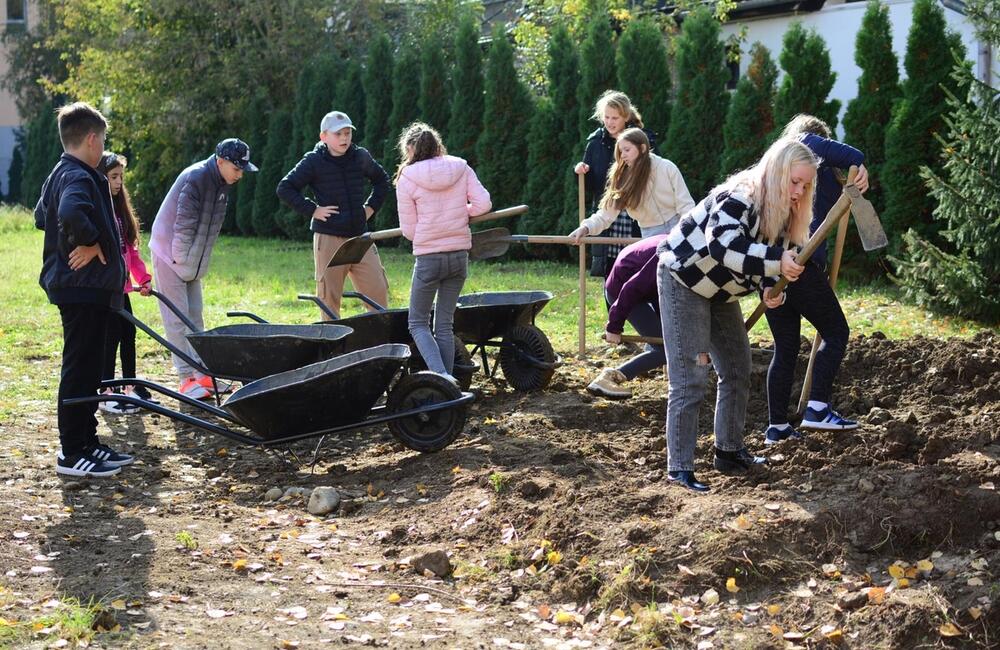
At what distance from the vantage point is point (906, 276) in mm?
10391

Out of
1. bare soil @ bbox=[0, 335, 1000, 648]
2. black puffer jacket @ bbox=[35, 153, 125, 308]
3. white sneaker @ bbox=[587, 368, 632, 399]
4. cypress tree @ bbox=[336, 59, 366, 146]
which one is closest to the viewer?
bare soil @ bbox=[0, 335, 1000, 648]

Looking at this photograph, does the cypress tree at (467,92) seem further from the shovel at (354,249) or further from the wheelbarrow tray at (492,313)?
the wheelbarrow tray at (492,313)

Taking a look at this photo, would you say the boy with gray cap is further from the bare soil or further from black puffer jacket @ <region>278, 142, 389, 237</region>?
the bare soil

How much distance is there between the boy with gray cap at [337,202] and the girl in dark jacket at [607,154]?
1538 millimetres

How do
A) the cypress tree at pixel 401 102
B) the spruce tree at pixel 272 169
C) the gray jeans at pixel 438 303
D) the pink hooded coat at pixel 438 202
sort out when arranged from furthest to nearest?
the spruce tree at pixel 272 169
the cypress tree at pixel 401 102
the gray jeans at pixel 438 303
the pink hooded coat at pixel 438 202

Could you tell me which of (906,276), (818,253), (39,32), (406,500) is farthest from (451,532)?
(39,32)

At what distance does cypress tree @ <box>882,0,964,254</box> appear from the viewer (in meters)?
11.9

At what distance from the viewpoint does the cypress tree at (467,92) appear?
1795 centimetres

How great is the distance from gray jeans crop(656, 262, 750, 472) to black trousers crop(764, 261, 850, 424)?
1.62ft

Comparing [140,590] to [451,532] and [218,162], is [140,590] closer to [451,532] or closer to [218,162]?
[451,532]

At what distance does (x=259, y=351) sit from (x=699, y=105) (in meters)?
9.07

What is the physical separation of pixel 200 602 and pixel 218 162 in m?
3.88

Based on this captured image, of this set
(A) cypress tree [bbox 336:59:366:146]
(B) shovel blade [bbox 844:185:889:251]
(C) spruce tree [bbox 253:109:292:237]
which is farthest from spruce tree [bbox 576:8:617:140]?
(B) shovel blade [bbox 844:185:889:251]

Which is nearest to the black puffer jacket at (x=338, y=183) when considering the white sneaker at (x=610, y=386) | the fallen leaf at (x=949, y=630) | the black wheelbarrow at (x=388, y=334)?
the black wheelbarrow at (x=388, y=334)
